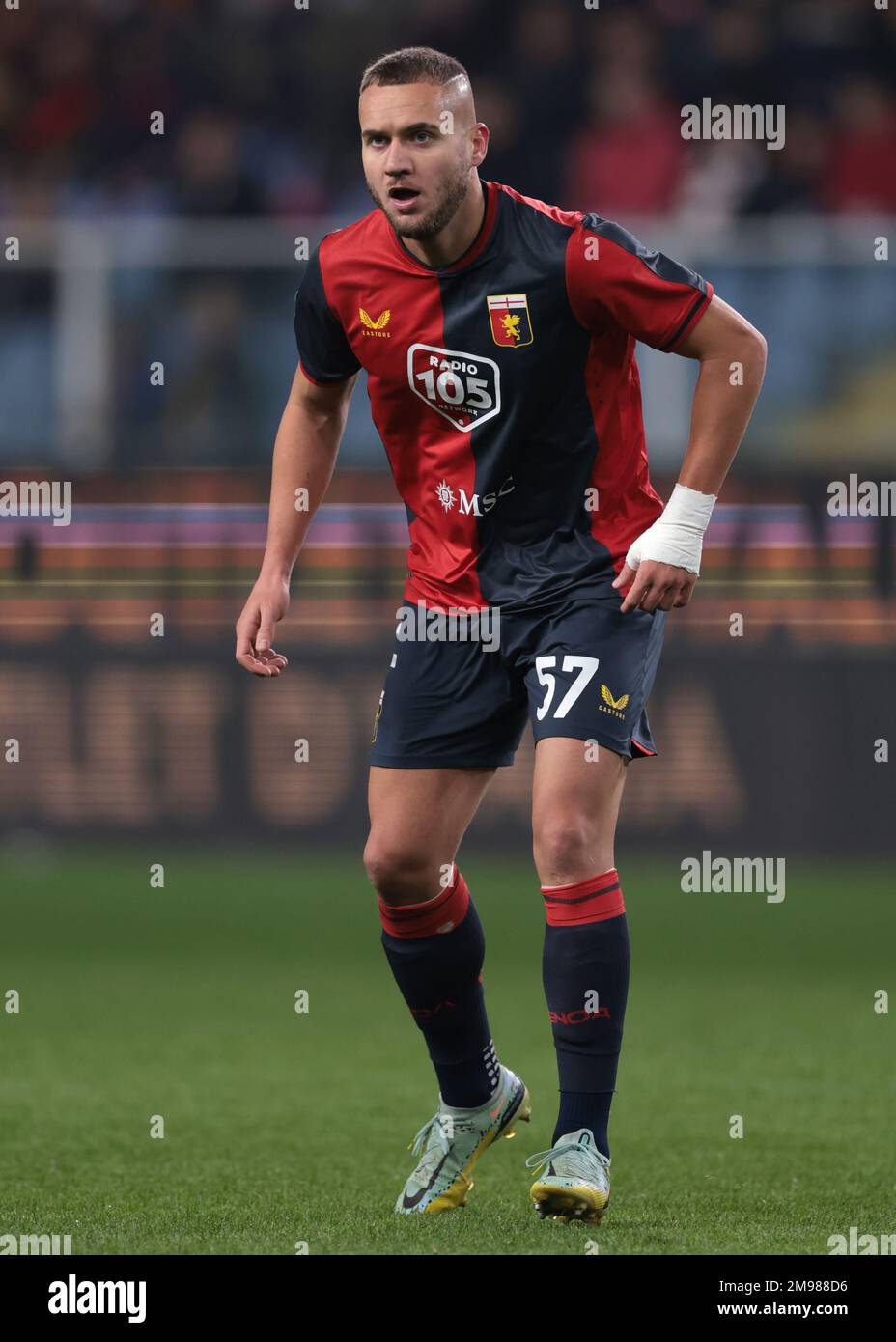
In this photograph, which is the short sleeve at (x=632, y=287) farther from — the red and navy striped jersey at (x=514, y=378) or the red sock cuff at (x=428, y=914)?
the red sock cuff at (x=428, y=914)

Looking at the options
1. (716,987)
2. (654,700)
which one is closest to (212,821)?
(654,700)

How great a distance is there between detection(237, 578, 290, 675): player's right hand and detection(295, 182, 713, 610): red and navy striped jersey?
1.00ft

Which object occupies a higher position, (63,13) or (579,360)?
(63,13)

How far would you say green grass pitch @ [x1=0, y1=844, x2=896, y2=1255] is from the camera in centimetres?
382

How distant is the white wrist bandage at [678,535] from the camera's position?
381cm

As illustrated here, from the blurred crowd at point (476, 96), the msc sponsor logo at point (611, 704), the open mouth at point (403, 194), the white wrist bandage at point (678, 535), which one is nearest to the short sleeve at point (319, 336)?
the open mouth at point (403, 194)

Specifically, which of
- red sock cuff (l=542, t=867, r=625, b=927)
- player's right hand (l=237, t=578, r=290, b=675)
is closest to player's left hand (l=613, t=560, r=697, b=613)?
red sock cuff (l=542, t=867, r=625, b=927)

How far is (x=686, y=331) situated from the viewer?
3881 mm

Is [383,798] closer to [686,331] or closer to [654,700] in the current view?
[686,331]

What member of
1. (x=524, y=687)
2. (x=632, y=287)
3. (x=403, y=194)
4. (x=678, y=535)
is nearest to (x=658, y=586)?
(x=678, y=535)

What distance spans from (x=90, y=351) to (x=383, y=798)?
19.6 ft

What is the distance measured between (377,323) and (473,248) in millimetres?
239

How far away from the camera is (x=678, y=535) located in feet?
12.5

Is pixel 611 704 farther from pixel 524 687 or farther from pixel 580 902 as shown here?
pixel 580 902
